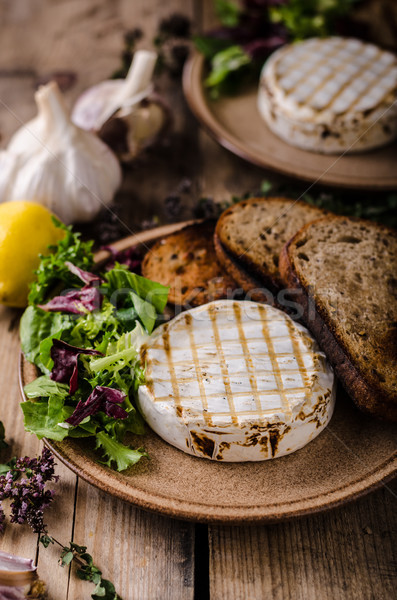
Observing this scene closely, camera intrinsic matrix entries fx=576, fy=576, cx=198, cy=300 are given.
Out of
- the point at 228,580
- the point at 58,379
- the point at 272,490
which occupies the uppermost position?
the point at 58,379

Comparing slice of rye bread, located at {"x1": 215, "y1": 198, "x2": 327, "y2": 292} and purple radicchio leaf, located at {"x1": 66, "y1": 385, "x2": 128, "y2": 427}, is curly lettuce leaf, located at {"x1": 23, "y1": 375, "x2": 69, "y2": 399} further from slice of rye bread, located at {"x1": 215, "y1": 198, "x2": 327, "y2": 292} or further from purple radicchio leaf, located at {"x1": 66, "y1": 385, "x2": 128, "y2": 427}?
slice of rye bread, located at {"x1": 215, "y1": 198, "x2": 327, "y2": 292}

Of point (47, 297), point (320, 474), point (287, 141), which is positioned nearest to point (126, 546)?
point (320, 474)

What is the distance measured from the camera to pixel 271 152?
10.3 ft

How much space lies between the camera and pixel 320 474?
188cm

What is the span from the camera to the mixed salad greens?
74.0 inches

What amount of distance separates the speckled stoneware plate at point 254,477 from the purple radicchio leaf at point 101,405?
0.10 meters

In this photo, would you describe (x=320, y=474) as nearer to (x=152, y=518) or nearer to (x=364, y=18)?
(x=152, y=518)

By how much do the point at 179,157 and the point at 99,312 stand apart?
160cm

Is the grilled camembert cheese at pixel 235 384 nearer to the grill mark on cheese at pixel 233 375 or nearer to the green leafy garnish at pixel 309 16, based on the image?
the grill mark on cheese at pixel 233 375

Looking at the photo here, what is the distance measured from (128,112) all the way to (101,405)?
5.92 feet

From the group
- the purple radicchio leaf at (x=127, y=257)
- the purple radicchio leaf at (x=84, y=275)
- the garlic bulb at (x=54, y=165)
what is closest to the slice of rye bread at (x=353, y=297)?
the purple radicchio leaf at (x=127, y=257)

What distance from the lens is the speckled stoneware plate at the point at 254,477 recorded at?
1.71 meters

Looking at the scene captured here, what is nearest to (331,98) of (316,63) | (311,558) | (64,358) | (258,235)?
(316,63)

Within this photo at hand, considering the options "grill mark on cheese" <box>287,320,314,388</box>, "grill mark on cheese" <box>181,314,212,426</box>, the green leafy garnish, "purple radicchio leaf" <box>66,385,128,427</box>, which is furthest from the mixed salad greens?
the green leafy garnish
